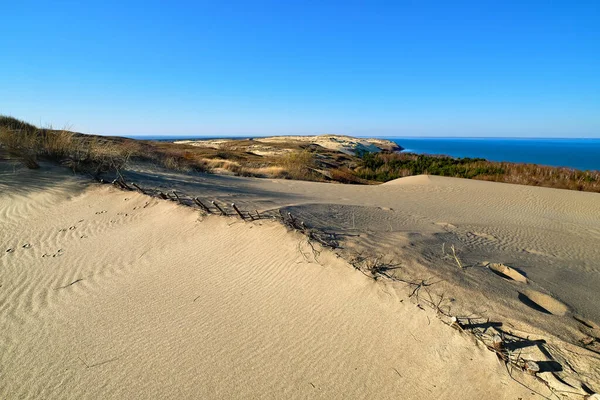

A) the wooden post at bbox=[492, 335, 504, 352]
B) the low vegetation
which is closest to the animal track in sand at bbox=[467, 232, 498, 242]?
the wooden post at bbox=[492, 335, 504, 352]

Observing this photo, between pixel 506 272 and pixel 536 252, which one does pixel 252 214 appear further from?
pixel 536 252

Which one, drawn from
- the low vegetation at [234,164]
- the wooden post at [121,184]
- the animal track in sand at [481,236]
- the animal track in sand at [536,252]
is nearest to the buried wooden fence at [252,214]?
the wooden post at [121,184]

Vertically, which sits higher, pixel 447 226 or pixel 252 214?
pixel 252 214

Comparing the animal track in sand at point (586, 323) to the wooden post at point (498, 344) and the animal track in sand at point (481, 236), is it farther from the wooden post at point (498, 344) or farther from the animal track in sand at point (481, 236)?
the animal track in sand at point (481, 236)

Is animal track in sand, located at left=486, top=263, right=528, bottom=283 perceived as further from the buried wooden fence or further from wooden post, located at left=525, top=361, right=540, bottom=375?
the buried wooden fence

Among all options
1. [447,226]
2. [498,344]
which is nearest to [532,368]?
[498,344]

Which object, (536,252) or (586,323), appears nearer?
(586,323)

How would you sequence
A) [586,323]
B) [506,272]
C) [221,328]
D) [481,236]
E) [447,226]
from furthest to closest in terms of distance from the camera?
[447,226], [481,236], [506,272], [221,328], [586,323]

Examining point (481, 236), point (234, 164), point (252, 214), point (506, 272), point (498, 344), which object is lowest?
point (481, 236)
